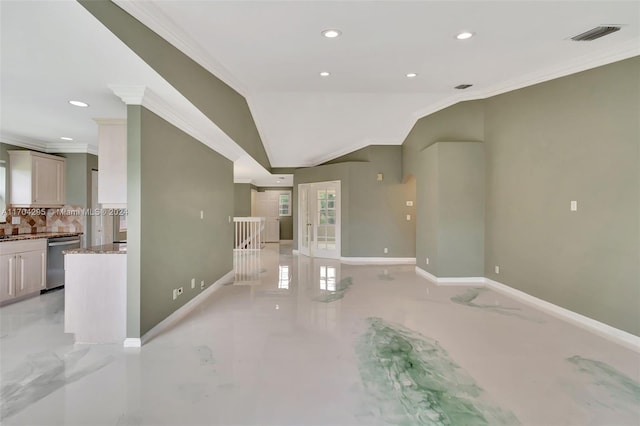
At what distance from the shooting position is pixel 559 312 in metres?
4.20

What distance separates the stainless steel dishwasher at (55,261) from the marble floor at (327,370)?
73 cm

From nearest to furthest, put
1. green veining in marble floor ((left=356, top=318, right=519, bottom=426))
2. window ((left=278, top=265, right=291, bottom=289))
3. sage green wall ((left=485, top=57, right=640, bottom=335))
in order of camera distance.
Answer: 1. green veining in marble floor ((left=356, top=318, right=519, bottom=426))
2. sage green wall ((left=485, top=57, right=640, bottom=335))
3. window ((left=278, top=265, right=291, bottom=289))

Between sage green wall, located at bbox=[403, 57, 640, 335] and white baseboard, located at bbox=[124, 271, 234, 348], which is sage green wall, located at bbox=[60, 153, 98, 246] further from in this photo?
sage green wall, located at bbox=[403, 57, 640, 335]

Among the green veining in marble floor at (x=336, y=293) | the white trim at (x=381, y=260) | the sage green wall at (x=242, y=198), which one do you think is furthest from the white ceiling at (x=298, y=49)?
the sage green wall at (x=242, y=198)

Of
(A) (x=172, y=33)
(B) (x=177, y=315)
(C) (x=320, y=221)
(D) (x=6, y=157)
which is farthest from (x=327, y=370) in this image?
(C) (x=320, y=221)

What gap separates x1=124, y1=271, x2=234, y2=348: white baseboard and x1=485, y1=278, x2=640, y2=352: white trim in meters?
4.63

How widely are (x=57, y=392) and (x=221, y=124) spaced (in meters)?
3.35

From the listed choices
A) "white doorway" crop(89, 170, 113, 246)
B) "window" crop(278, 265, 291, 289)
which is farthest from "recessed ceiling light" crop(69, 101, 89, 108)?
"window" crop(278, 265, 291, 289)

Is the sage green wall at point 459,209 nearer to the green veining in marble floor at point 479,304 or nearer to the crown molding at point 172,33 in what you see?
the green veining in marble floor at point 479,304

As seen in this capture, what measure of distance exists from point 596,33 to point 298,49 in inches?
118

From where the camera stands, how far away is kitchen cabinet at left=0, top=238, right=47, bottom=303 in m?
4.46

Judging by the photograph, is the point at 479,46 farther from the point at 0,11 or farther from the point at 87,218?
the point at 87,218

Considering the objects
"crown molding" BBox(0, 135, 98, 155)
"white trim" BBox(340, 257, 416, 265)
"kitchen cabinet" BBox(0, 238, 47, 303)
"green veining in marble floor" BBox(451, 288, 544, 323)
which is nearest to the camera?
"green veining in marble floor" BBox(451, 288, 544, 323)

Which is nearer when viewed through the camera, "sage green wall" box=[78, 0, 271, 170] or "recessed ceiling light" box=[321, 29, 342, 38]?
"sage green wall" box=[78, 0, 271, 170]
